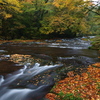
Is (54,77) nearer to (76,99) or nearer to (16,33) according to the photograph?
(76,99)

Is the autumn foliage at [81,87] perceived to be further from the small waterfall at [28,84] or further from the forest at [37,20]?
the forest at [37,20]

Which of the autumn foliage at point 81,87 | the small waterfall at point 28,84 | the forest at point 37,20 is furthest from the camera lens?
the forest at point 37,20

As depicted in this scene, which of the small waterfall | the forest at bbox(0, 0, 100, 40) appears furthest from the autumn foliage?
the forest at bbox(0, 0, 100, 40)

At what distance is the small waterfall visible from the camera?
4836 millimetres

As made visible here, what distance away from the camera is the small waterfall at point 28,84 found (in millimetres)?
4836

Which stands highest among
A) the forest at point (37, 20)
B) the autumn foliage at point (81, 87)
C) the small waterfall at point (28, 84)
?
the forest at point (37, 20)

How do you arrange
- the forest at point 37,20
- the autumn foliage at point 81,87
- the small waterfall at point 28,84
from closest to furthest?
the autumn foliage at point 81,87
the small waterfall at point 28,84
the forest at point 37,20

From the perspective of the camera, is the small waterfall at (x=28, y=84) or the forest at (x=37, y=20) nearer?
the small waterfall at (x=28, y=84)

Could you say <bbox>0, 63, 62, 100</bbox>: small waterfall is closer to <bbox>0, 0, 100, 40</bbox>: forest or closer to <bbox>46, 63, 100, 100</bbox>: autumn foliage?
<bbox>46, 63, 100, 100</bbox>: autumn foliage

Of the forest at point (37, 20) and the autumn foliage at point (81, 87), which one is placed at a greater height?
the forest at point (37, 20)

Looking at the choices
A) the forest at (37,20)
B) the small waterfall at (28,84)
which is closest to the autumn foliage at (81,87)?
the small waterfall at (28,84)

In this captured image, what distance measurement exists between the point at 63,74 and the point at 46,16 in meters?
22.7

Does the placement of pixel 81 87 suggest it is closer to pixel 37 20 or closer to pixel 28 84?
pixel 28 84

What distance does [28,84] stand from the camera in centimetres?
567
